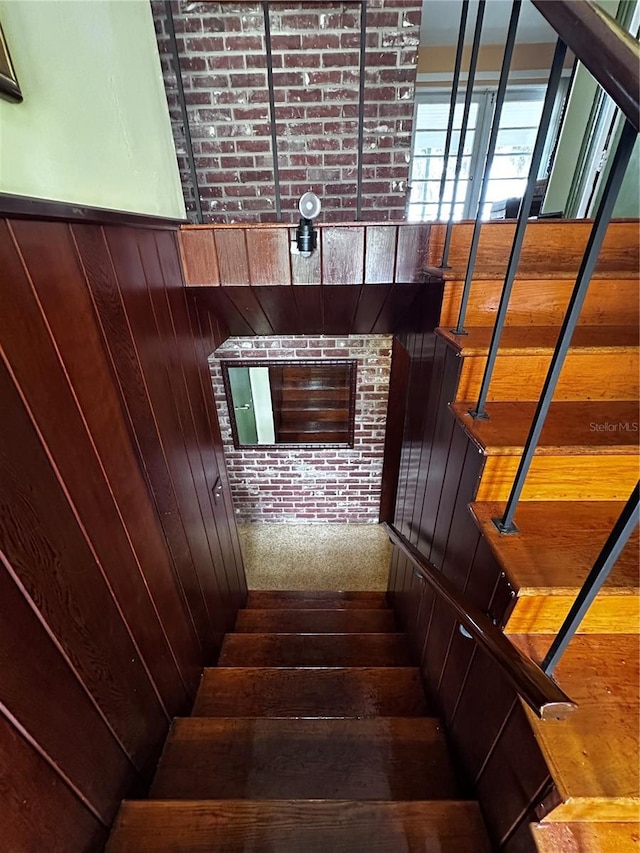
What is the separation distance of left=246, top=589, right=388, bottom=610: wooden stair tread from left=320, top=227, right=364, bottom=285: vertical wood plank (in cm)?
212

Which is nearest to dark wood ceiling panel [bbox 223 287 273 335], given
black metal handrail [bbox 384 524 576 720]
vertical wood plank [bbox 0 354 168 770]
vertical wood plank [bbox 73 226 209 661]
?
vertical wood plank [bbox 73 226 209 661]

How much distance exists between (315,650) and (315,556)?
4.15 feet

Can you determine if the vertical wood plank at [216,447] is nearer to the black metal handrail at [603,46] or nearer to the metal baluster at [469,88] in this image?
the metal baluster at [469,88]

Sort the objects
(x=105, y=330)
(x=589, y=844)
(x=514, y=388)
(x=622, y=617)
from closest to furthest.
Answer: (x=589, y=844) → (x=622, y=617) → (x=105, y=330) → (x=514, y=388)

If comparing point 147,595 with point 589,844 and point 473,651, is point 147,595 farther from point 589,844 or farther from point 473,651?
point 589,844

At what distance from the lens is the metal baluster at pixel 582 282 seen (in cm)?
52

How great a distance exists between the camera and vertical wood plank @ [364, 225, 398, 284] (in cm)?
147

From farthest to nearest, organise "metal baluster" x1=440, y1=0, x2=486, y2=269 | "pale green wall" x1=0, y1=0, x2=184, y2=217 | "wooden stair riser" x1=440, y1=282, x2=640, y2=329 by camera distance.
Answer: "wooden stair riser" x1=440, y1=282, x2=640, y2=329 < "metal baluster" x1=440, y1=0, x2=486, y2=269 < "pale green wall" x1=0, y1=0, x2=184, y2=217

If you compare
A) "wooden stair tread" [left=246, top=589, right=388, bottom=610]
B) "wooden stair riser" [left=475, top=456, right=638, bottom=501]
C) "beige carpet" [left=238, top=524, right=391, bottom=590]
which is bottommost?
"beige carpet" [left=238, top=524, right=391, bottom=590]

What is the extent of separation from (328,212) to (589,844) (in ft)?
7.64

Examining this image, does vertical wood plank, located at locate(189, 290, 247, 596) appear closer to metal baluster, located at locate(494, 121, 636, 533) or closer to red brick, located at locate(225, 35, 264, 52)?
red brick, located at locate(225, 35, 264, 52)

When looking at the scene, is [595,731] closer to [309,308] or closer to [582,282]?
[582,282]

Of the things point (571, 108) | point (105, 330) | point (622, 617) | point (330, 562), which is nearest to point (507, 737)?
point (622, 617)

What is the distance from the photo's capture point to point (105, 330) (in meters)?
1.03
